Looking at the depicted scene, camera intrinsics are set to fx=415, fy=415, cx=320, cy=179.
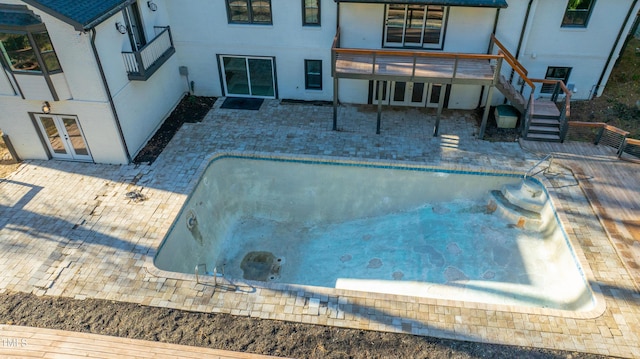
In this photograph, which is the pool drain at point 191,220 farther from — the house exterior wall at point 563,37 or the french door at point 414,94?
the house exterior wall at point 563,37

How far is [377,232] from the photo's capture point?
1377cm

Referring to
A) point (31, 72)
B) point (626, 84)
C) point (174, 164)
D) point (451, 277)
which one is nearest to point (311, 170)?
point (174, 164)

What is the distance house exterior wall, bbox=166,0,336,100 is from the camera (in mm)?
15977

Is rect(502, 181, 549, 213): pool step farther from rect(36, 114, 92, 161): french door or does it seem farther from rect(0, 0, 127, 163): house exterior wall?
rect(36, 114, 92, 161): french door

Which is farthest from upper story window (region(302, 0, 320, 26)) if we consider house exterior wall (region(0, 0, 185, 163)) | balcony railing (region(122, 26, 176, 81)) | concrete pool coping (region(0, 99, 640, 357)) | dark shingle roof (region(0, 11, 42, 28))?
dark shingle roof (region(0, 11, 42, 28))

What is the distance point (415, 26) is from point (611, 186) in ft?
28.1

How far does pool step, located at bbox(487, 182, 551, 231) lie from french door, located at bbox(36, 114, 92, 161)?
14.0 meters

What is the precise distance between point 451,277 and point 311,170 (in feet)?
18.7

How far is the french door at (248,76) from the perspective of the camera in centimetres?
Result: 1727

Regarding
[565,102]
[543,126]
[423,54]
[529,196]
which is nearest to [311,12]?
[423,54]

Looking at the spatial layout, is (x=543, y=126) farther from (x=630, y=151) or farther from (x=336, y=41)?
(x=336, y=41)

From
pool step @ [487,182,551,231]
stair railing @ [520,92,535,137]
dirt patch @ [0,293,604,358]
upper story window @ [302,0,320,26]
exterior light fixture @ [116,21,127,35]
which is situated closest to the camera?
dirt patch @ [0,293,604,358]

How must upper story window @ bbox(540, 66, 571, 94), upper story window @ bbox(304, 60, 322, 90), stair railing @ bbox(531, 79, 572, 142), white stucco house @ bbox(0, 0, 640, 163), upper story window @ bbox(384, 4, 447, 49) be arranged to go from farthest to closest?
upper story window @ bbox(304, 60, 322, 90) → upper story window @ bbox(540, 66, 571, 94) → upper story window @ bbox(384, 4, 447, 49) → stair railing @ bbox(531, 79, 572, 142) → white stucco house @ bbox(0, 0, 640, 163)

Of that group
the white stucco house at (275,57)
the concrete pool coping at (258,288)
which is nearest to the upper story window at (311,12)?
the white stucco house at (275,57)
